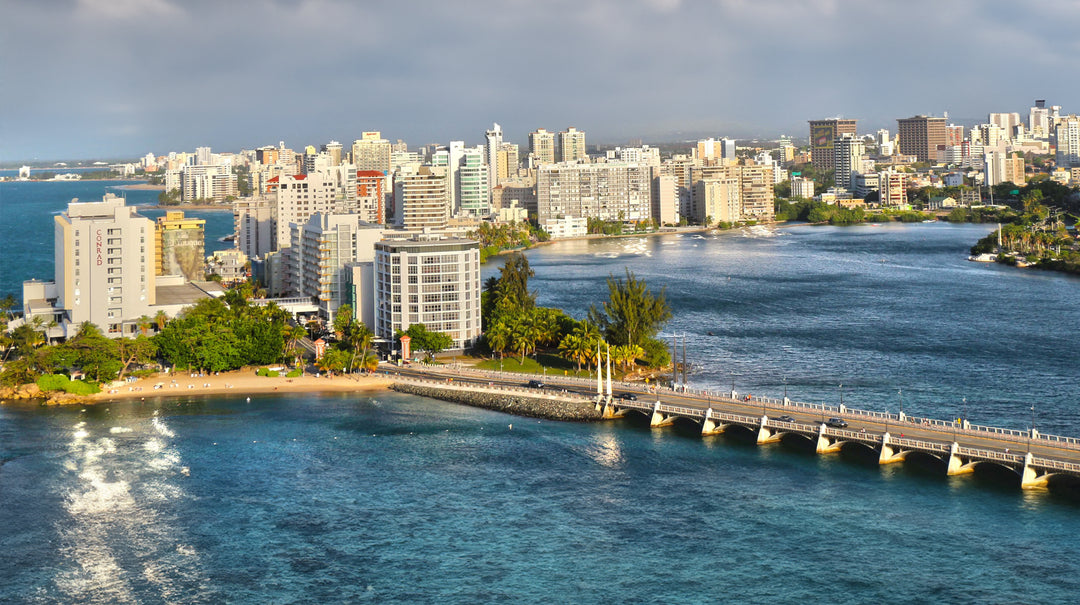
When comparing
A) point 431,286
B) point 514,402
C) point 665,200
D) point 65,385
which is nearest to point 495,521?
point 514,402

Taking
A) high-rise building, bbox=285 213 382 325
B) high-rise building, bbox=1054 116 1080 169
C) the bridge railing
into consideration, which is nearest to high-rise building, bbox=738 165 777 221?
high-rise building, bbox=1054 116 1080 169

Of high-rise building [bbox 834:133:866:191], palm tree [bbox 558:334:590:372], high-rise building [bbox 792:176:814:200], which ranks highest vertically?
high-rise building [bbox 834:133:866:191]

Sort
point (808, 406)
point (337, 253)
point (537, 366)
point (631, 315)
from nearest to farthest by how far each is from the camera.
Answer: point (808, 406) → point (631, 315) → point (537, 366) → point (337, 253)

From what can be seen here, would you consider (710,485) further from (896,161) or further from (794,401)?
(896,161)

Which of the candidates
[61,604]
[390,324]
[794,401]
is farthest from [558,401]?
[61,604]

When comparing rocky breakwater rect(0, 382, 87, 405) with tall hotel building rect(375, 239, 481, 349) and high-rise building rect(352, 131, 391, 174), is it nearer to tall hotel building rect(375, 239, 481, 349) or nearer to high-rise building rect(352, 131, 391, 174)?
tall hotel building rect(375, 239, 481, 349)

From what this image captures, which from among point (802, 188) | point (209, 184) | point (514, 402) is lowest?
point (514, 402)

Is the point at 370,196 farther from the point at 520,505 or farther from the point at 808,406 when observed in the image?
the point at 520,505
